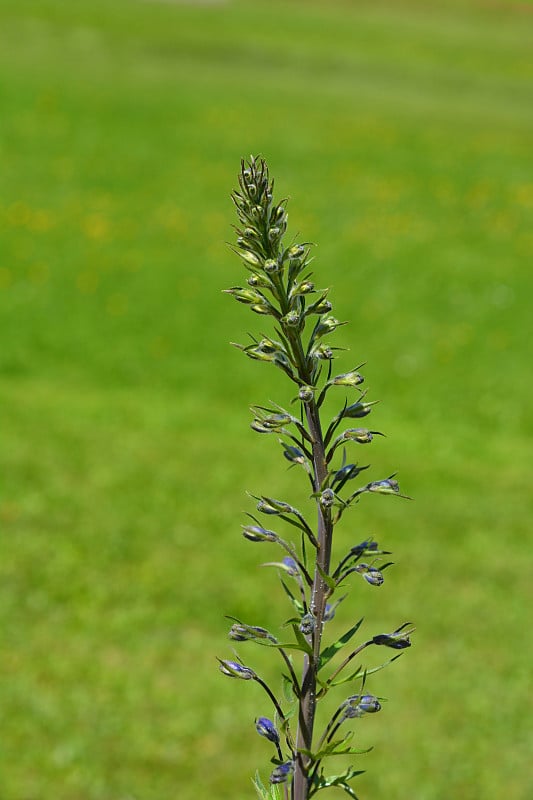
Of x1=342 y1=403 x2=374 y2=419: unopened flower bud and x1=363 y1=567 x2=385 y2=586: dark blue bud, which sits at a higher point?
x1=342 y1=403 x2=374 y2=419: unopened flower bud

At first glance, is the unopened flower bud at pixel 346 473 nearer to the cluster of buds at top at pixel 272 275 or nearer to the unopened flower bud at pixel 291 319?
the cluster of buds at top at pixel 272 275

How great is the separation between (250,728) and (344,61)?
33177 millimetres

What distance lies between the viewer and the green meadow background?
30.9 feet

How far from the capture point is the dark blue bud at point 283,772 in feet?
6.29

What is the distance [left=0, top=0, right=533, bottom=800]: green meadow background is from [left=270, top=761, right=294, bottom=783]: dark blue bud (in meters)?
7.14

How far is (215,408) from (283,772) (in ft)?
46.4

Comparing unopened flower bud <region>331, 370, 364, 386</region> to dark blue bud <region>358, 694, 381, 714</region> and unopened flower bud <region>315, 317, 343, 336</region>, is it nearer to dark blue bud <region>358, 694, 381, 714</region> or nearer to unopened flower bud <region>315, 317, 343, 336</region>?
unopened flower bud <region>315, 317, 343, 336</region>

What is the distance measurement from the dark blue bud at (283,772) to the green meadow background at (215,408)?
23.4 ft

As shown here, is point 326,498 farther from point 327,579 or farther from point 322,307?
point 322,307

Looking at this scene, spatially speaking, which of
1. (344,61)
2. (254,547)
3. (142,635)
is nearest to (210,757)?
(142,635)

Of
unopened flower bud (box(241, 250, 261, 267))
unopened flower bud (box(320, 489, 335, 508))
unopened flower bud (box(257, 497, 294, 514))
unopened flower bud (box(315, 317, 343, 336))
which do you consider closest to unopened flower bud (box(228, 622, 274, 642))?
unopened flower bud (box(257, 497, 294, 514))

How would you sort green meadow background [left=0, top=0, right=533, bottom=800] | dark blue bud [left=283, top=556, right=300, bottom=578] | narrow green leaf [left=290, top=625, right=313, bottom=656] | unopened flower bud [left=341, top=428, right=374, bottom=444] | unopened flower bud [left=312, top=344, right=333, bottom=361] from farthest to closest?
green meadow background [left=0, top=0, right=533, bottom=800] < dark blue bud [left=283, top=556, right=300, bottom=578] < unopened flower bud [left=341, top=428, right=374, bottom=444] < unopened flower bud [left=312, top=344, right=333, bottom=361] < narrow green leaf [left=290, top=625, right=313, bottom=656]

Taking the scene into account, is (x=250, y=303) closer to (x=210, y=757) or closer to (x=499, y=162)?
(x=210, y=757)

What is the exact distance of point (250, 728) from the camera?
30.7ft
